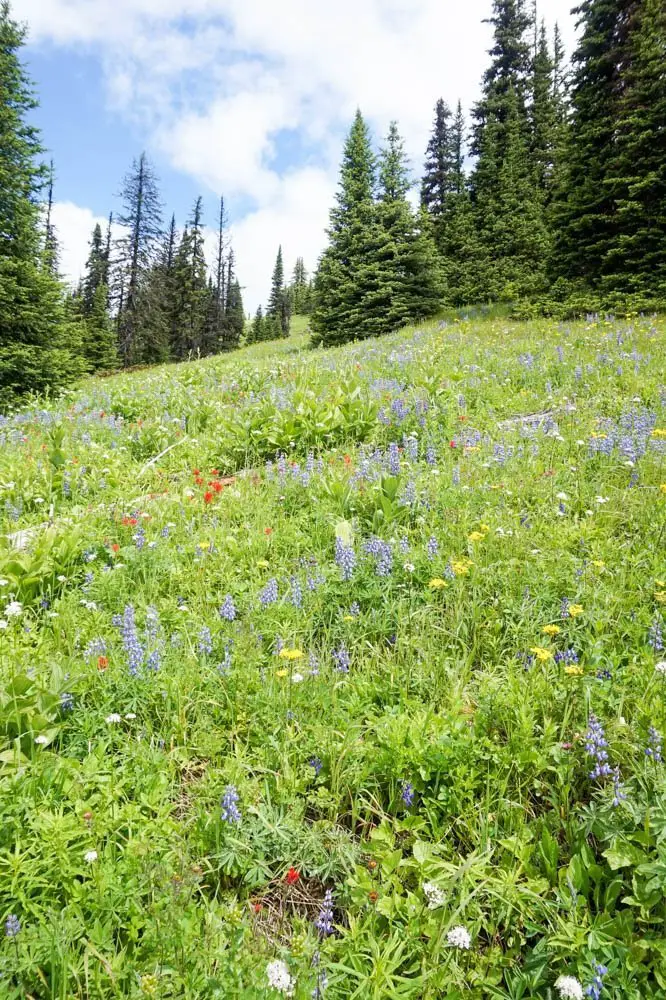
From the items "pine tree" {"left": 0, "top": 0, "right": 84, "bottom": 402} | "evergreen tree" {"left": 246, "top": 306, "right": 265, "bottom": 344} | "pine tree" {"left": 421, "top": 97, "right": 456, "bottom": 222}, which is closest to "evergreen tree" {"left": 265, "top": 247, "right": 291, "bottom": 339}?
"evergreen tree" {"left": 246, "top": 306, "right": 265, "bottom": 344}

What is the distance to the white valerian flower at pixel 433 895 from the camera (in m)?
1.76

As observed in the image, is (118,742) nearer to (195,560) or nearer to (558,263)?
(195,560)

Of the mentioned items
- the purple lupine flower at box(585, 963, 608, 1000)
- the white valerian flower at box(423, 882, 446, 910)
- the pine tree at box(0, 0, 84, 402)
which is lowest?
the purple lupine flower at box(585, 963, 608, 1000)

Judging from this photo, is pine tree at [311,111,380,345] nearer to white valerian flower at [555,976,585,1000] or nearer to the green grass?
the green grass

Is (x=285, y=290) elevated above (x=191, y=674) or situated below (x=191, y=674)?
above

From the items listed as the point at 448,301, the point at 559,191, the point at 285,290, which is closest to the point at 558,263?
the point at 559,191

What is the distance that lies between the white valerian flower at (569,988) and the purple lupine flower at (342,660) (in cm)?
144

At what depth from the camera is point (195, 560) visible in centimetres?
382

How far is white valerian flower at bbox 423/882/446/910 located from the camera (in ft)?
5.76

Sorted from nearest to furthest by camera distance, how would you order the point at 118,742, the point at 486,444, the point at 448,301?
1. the point at 118,742
2. the point at 486,444
3. the point at 448,301

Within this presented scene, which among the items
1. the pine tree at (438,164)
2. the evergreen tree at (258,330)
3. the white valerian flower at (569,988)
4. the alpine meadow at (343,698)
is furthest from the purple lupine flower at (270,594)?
the evergreen tree at (258,330)

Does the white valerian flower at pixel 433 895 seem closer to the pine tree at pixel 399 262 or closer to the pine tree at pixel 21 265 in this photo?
the pine tree at pixel 21 265

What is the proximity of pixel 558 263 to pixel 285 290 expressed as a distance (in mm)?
70767

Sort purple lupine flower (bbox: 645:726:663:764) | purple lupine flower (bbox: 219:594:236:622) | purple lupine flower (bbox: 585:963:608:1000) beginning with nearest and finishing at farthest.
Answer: purple lupine flower (bbox: 585:963:608:1000)
purple lupine flower (bbox: 645:726:663:764)
purple lupine flower (bbox: 219:594:236:622)
